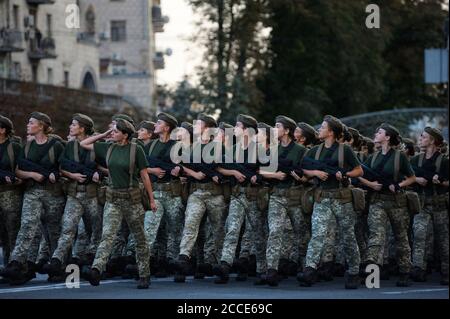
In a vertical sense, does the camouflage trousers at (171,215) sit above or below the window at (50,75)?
below

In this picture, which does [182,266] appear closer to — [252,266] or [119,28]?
[252,266]

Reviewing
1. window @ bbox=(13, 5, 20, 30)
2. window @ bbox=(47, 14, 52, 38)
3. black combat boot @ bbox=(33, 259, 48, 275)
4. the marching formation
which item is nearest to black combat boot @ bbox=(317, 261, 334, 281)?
the marching formation

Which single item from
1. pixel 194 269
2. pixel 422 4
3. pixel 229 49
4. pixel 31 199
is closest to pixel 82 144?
pixel 31 199

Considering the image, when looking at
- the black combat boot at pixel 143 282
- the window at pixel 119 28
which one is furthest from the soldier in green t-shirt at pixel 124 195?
the window at pixel 119 28

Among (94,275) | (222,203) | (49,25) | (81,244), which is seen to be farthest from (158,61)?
(94,275)

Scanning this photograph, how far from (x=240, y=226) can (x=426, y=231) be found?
242cm

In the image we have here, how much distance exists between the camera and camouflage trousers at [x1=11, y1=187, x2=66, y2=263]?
2052 cm

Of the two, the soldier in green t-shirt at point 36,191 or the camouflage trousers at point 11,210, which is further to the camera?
the camouflage trousers at point 11,210

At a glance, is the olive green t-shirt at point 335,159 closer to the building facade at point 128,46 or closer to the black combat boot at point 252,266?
the black combat boot at point 252,266

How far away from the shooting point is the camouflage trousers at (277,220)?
2045 centimetres

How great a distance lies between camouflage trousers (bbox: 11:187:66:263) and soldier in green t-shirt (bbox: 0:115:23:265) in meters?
0.24

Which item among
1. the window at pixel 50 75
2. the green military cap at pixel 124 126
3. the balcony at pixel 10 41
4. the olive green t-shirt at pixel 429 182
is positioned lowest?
the olive green t-shirt at pixel 429 182

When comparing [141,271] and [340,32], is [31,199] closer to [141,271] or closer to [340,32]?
[141,271]

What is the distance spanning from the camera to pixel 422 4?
225 ft
